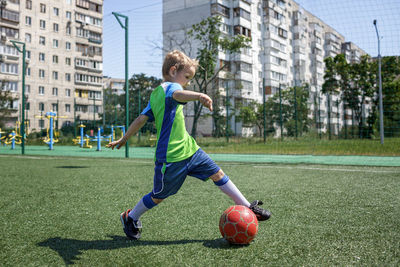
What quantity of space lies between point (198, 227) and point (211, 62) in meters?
16.7

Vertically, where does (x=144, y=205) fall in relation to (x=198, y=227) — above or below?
above

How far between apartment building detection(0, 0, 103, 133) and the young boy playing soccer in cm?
3842

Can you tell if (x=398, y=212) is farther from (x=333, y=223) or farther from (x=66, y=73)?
(x=66, y=73)

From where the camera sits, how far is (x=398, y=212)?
3.39 metres

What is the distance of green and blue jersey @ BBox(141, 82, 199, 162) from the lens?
2609mm

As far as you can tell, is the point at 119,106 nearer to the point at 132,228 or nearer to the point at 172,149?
the point at 132,228

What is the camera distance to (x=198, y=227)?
2.97m

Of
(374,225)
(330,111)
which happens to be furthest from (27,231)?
(330,111)

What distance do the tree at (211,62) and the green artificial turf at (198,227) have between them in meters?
12.6

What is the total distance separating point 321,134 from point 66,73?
38543 millimetres

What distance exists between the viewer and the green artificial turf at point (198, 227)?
223 centimetres

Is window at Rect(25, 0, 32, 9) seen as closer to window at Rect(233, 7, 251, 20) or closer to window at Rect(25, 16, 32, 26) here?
window at Rect(25, 16, 32, 26)

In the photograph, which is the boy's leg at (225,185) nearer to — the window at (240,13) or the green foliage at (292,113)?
the green foliage at (292,113)

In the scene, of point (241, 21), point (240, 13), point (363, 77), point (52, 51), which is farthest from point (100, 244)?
point (52, 51)
